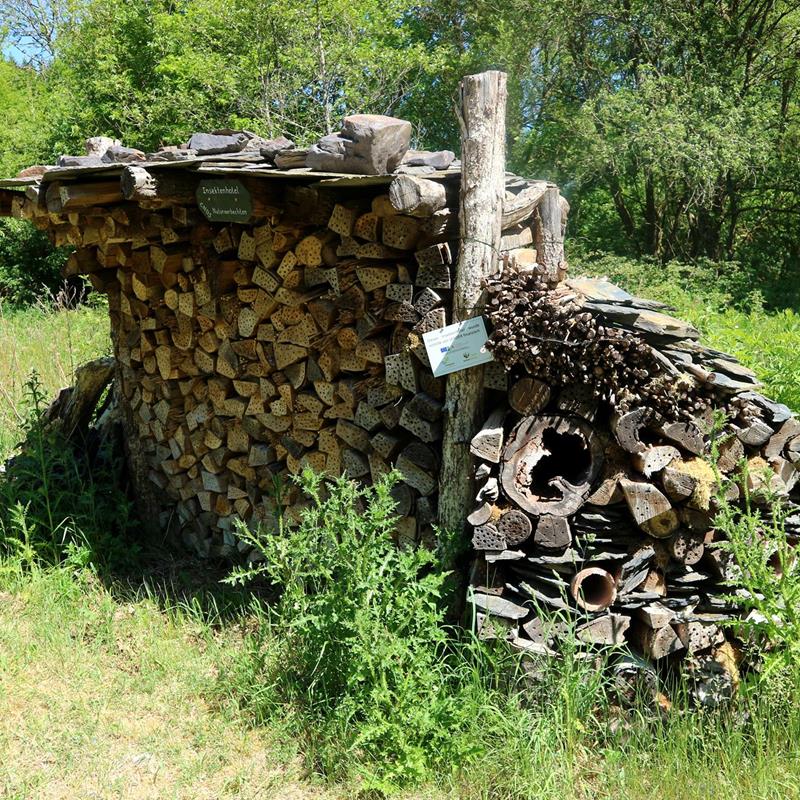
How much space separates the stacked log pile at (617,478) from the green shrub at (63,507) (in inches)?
112

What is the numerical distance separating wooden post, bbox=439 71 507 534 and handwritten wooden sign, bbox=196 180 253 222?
1.17 metres

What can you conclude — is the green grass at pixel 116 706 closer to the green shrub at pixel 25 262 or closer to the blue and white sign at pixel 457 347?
the blue and white sign at pixel 457 347

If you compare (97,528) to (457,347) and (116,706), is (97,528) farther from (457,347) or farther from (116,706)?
(457,347)

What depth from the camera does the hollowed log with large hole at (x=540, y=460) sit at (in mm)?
3279

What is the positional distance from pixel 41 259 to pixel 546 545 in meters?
15.2

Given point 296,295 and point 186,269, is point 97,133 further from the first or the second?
point 296,295

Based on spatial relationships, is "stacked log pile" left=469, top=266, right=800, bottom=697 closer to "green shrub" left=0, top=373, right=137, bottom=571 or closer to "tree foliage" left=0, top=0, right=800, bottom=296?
"green shrub" left=0, top=373, right=137, bottom=571

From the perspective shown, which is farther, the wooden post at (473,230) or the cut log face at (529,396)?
the wooden post at (473,230)

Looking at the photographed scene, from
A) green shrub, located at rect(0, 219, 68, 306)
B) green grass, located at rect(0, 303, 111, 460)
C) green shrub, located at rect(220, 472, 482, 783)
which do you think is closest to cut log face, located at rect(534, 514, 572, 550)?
green shrub, located at rect(220, 472, 482, 783)

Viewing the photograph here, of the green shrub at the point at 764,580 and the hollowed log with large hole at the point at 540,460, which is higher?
the hollowed log with large hole at the point at 540,460

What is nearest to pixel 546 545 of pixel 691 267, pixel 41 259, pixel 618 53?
pixel 691 267

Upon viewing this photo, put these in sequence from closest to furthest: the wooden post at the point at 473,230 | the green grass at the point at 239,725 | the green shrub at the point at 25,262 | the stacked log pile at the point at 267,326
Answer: the green grass at the point at 239,725, the wooden post at the point at 473,230, the stacked log pile at the point at 267,326, the green shrub at the point at 25,262

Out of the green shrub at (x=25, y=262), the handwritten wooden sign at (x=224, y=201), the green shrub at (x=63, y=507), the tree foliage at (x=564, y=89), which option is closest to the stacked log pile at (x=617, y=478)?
the handwritten wooden sign at (x=224, y=201)

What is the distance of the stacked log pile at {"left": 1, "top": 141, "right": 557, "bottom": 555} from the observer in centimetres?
377
